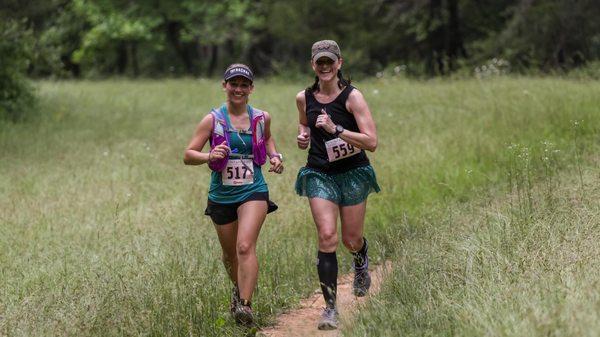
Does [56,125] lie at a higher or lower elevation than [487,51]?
lower

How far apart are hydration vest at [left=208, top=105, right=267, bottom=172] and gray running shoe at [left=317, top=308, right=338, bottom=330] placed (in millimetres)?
1199

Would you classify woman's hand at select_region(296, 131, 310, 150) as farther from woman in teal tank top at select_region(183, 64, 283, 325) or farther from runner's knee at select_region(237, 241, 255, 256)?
runner's knee at select_region(237, 241, 255, 256)

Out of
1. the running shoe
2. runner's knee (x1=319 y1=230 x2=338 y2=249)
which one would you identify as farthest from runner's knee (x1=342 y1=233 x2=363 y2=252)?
the running shoe

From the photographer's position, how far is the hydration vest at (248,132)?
5.95 m

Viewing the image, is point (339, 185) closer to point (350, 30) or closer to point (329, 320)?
point (329, 320)

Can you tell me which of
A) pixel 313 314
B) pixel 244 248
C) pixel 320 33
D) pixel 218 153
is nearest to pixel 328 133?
pixel 218 153

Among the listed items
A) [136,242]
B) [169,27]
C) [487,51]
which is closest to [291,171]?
[136,242]

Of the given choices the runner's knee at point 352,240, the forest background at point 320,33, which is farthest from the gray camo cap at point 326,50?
the forest background at point 320,33

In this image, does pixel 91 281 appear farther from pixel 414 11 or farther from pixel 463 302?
pixel 414 11

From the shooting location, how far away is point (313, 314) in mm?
6469

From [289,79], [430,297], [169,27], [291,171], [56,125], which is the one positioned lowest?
[430,297]

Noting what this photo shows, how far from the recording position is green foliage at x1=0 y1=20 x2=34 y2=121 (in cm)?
1667

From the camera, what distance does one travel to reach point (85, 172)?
1167 cm

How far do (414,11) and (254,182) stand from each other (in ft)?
75.1
